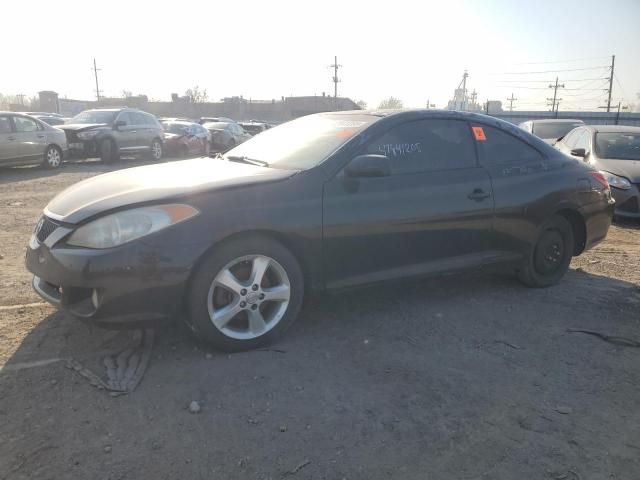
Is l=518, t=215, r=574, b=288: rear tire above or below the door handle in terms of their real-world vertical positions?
below

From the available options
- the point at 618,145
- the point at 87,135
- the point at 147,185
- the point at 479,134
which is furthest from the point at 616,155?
the point at 87,135

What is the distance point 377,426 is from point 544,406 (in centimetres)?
94

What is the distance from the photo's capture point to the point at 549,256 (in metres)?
4.66

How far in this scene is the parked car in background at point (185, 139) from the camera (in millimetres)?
17734

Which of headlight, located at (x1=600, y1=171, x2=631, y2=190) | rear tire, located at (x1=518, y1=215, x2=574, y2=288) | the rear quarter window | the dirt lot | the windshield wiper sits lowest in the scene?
the dirt lot

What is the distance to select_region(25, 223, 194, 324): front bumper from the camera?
2861 millimetres

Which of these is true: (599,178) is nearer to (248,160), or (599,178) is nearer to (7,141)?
(248,160)

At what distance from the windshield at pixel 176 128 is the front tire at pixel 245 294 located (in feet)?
52.7

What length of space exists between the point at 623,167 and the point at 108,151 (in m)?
12.4

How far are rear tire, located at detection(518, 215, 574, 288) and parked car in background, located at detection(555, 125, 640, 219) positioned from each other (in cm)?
361

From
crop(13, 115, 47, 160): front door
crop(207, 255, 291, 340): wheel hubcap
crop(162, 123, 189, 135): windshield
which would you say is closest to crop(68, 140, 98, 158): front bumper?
crop(13, 115, 47, 160): front door

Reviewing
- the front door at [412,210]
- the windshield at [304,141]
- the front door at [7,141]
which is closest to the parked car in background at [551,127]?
the front door at [412,210]

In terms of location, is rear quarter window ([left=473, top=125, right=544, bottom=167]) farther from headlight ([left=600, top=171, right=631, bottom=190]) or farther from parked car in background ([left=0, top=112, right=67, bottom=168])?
parked car in background ([left=0, top=112, right=67, bottom=168])

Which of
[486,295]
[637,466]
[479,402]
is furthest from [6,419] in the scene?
[486,295]
